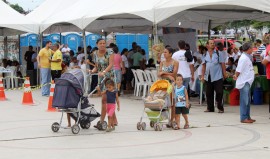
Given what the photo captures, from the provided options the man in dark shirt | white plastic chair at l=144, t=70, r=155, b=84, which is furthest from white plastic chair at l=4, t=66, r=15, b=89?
white plastic chair at l=144, t=70, r=155, b=84

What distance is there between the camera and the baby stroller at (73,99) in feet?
35.8

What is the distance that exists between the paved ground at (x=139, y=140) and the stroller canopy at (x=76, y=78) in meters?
0.92

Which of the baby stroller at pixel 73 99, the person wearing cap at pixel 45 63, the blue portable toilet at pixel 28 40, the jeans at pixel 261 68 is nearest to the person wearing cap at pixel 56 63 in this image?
the person wearing cap at pixel 45 63

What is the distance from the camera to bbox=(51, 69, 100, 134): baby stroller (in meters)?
10.9

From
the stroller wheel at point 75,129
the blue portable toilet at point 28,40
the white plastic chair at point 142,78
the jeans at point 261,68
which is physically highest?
the blue portable toilet at point 28,40

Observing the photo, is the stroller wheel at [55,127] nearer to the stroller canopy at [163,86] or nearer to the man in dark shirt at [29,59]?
the stroller canopy at [163,86]

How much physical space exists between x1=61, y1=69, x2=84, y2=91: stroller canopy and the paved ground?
92 centimetres

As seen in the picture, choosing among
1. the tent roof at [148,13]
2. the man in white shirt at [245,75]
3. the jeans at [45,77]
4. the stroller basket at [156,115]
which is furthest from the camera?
the jeans at [45,77]

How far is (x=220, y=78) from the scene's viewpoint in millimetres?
14531

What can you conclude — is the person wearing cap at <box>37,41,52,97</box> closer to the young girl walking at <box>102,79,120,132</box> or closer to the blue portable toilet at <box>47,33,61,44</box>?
the young girl walking at <box>102,79,120,132</box>

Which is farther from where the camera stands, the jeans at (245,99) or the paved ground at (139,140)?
the jeans at (245,99)

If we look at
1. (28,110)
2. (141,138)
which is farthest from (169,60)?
(28,110)

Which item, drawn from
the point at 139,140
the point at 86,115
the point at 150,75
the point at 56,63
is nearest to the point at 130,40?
the point at 56,63

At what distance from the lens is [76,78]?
36.6 ft
